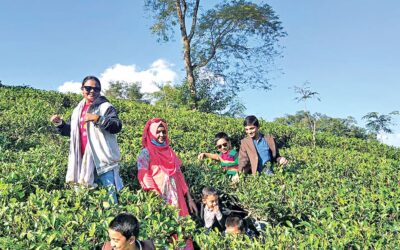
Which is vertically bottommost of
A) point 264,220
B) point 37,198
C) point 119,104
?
point 264,220

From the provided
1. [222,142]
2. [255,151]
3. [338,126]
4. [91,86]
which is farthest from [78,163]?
[338,126]

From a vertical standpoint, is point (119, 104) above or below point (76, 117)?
above

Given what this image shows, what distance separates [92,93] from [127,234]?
1694 millimetres

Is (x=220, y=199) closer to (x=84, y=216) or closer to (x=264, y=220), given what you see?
(x=264, y=220)

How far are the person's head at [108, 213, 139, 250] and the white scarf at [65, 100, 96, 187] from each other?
4.13 feet

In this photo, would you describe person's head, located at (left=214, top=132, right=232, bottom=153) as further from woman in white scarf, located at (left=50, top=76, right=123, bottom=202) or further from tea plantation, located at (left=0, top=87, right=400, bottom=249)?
woman in white scarf, located at (left=50, top=76, right=123, bottom=202)

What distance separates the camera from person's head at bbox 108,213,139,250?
106 inches

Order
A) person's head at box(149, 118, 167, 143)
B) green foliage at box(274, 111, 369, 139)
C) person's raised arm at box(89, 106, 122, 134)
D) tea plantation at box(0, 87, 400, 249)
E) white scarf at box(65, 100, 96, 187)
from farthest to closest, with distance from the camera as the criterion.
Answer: green foliage at box(274, 111, 369, 139), person's head at box(149, 118, 167, 143), white scarf at box(65, 100, 96, 187), person's raised arm at box(89, 106, 122, 134), tea plantation at box(0, 87, 400, 249)

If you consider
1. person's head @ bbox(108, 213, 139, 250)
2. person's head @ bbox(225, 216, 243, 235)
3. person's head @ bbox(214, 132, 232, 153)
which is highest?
person's head @ bbox(214, 132, 232, 153)

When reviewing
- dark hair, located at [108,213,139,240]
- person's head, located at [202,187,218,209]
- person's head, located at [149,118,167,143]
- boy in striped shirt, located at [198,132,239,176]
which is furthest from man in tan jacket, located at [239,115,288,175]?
dark hair, located at [108,213,139,240]

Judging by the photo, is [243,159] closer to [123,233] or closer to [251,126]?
[251,126]

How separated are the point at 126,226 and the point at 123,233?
0.16 ft

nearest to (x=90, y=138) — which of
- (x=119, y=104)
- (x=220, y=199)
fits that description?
(x=220, y=199)

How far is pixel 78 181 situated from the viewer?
155 inches
